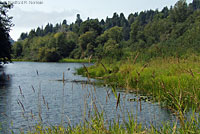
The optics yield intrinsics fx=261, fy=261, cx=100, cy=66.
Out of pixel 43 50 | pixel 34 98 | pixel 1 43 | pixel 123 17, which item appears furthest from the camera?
pixel 123 17

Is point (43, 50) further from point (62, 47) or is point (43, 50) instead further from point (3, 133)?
point (3, 133)

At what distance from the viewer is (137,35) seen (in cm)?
8988

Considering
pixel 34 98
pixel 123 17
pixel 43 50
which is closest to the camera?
pixel 34 98

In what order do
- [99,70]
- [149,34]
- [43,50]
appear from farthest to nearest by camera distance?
[43,50] → [149,34] → [99,70]

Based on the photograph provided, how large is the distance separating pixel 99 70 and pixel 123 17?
160609 millimetres

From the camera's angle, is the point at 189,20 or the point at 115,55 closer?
the point at 115,55

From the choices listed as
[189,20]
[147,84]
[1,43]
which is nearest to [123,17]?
[189,20]

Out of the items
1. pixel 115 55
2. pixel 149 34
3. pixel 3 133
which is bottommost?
pixel 3 133

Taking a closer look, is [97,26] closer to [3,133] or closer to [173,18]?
[173,18]

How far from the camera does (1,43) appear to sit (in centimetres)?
3588

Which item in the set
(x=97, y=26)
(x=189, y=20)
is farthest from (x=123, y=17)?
(x=189, y=20)

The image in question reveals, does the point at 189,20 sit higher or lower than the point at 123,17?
lower

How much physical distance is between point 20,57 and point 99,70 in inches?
3297

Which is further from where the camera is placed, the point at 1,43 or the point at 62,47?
the point at 62,47
